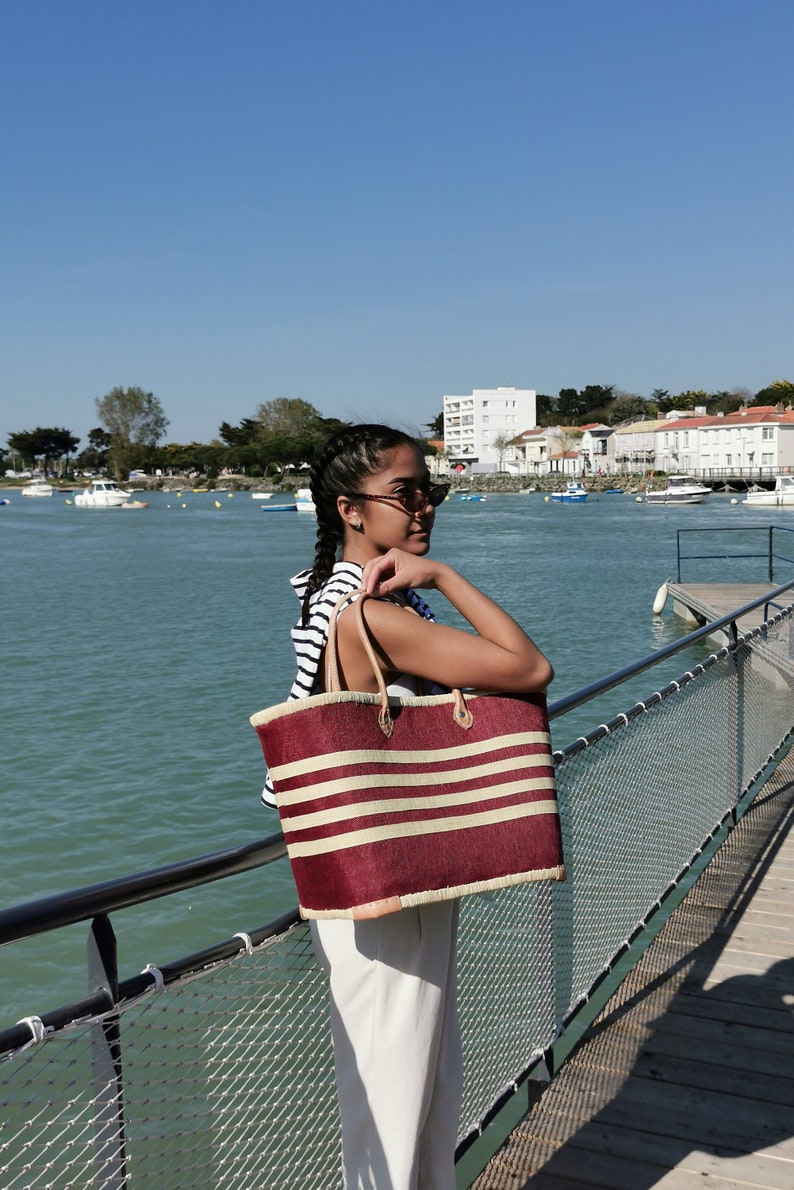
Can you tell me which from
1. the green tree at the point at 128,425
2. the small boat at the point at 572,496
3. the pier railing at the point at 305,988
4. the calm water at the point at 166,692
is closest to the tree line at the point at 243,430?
the green tree at the point at 128,425

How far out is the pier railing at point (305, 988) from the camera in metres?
1.61

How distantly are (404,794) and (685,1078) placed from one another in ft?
6.92

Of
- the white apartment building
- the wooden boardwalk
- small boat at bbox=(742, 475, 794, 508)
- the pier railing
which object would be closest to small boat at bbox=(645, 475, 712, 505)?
small boat at bbox=(742, 475, 794, 508)

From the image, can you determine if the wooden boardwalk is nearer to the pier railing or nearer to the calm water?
the pier railing

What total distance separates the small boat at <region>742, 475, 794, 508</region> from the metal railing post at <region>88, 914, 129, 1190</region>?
76699mm

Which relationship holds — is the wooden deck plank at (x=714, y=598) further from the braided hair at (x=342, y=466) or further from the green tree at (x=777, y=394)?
the green tree at (x=777, y=394)

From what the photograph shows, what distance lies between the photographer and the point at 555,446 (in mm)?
138875

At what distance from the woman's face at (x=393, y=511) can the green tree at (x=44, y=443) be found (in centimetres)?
18933

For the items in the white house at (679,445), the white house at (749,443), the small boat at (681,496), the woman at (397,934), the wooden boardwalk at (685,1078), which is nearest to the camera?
the woman at (397,934)

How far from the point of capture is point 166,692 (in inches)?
694

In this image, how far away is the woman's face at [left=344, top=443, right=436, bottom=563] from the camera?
1.90m

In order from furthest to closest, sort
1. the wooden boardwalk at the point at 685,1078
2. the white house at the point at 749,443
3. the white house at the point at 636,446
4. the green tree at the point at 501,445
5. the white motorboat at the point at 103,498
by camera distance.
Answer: the green tree at the point at 501,445 → the white house at the point at 636,446 → the white motorboat at the point at 103,498 → the white house at the point at 749,443 → the wooden boardwalk at the point at 685,1078

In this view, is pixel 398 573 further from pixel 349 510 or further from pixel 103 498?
pixel 103 498

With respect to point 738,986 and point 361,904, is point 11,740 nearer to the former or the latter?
point 738,986
